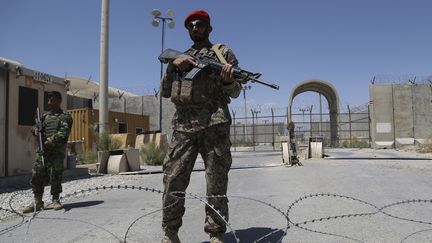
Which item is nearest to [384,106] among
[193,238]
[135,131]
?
[135,131]

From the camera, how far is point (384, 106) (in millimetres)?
26516

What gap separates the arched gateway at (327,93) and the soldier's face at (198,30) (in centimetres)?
2151

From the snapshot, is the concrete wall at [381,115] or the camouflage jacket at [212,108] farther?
the concrete wall at [381,115]

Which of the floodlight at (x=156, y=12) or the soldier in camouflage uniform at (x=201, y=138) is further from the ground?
the floodlight at (x=156, y=12)

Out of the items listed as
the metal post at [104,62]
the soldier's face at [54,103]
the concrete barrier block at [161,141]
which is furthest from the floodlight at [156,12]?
the soldier's face at [54,103]

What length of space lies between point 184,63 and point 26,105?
7436 millimetres

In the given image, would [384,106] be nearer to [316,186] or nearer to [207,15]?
[316,186]

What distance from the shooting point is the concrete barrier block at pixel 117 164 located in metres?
11.2

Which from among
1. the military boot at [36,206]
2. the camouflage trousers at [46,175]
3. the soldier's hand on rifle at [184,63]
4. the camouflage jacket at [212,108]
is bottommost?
the military boot at [36,206]

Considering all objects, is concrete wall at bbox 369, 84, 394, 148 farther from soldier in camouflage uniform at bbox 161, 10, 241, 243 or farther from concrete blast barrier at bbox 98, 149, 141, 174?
soldier in camouflage uniform at bbox 161, 10, 241, 243

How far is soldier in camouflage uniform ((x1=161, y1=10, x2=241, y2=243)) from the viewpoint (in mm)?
3166

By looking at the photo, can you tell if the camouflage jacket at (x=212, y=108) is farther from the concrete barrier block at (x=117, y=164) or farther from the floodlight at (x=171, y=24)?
the floodlight at (x=171, y=24)

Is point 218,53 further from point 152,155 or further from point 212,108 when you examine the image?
point 152,155

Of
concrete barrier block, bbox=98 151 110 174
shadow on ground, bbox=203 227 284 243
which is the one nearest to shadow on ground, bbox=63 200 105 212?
shadow on ground, bbox=203 227 284 243
